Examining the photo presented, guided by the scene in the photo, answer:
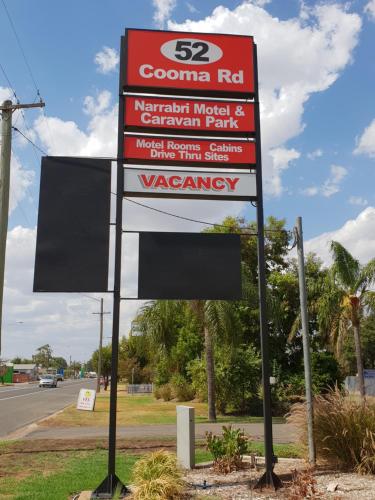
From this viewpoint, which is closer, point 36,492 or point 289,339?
point 36,492

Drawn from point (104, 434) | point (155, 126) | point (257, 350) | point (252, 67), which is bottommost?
point (104, 434)

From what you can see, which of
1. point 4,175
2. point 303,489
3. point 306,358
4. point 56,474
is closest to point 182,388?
point 4,175

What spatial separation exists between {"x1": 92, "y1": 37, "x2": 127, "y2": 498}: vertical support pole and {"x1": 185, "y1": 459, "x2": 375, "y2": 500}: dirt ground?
1.15 meters

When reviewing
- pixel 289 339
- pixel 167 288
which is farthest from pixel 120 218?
pixel 289 339

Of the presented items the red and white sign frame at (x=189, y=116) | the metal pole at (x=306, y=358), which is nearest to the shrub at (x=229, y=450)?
the metal pole at (x=306, y=358)

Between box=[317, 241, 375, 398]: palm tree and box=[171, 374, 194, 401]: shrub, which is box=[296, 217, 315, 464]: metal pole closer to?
box=[317, 241, 375, 398]: palm tree

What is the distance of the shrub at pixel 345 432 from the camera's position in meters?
8.18

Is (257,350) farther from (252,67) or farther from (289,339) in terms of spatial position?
(252,67)

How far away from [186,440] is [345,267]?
15614 mm

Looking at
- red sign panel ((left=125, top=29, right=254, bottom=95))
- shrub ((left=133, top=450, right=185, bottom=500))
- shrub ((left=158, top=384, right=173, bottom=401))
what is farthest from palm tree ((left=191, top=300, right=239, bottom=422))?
shrub ((left=133, top=450, right=185, bottom=500))

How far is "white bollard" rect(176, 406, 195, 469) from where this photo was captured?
944 centimetres

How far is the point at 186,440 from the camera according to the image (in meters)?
9.55

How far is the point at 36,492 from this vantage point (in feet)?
26.4

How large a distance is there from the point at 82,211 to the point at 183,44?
3430 millimetres
